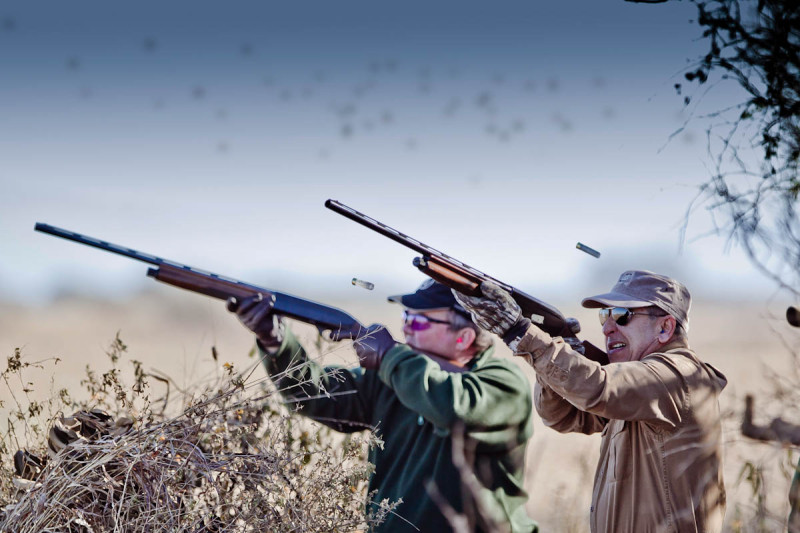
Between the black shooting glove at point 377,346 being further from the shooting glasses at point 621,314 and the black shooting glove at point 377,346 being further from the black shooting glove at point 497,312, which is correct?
the shooting glasses at point 621,314

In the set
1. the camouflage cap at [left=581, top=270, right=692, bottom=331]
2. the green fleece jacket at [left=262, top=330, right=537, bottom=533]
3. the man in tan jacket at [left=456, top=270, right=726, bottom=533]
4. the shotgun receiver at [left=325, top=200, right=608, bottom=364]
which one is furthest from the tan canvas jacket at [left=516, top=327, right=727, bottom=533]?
the green fleece jacket at [left=262, top=330, right=537, bottom=533]

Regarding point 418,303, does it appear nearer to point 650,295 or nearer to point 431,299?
point 431,299

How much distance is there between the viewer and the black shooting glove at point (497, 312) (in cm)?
353

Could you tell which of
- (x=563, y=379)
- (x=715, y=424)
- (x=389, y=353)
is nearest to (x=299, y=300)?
(x=389, y=353)

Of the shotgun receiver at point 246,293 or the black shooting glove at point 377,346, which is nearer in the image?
the shotgun receiver at point 246,293

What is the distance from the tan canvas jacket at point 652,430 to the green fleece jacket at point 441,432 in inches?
47.9

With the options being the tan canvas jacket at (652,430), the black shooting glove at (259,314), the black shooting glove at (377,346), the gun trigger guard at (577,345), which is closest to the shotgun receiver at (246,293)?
the black shooting glove at (259,314)

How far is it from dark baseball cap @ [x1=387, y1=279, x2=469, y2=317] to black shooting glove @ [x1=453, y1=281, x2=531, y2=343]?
48.6 inches

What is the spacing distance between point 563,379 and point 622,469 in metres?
0.56

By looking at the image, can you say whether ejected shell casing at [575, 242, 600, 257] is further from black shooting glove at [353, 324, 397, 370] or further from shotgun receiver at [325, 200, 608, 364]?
black shooting glove at [353, 324, 397, 370]

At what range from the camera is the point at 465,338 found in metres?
5.25

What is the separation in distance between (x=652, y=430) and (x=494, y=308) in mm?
816

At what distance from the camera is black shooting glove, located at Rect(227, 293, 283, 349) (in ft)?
15.9

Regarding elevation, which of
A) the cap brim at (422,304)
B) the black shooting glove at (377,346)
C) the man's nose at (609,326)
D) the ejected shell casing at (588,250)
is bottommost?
the black shooting glove at (377,346)
